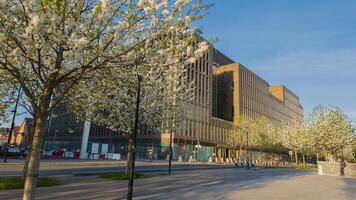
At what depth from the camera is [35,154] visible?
26.7ft

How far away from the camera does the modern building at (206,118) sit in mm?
65125

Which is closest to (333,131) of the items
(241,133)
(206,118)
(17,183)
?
(241,133)

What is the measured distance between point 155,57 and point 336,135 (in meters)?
43.2

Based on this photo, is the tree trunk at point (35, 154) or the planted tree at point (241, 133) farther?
the planted tree at point (241, 133)

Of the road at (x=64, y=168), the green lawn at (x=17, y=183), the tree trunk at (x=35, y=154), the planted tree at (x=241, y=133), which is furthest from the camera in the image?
the planted tree at (x=241, y=133)

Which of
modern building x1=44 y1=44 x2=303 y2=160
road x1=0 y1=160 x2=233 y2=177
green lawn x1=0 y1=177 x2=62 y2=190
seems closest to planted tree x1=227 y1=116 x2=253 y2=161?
modern building x1=44 y1=44 x2=303 y2=160

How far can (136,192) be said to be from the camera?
13797mm

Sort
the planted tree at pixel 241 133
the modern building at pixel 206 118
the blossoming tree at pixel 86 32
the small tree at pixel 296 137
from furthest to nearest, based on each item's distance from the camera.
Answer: the planted tree at pixel 241 133 → the modern building at pixel 206 118 → the small tree at pixel 296 137 → the blossoming tree at pixel 86 32

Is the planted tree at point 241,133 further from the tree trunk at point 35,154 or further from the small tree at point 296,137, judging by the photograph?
the tree trunk at point 35,154

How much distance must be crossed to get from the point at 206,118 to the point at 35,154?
6679 cm

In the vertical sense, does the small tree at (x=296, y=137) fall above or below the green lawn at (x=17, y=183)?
above

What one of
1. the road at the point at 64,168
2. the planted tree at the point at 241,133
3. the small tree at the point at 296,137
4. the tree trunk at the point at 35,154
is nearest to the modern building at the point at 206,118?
the planted tree at the point at 241,133

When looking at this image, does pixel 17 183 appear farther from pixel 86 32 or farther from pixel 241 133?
pixel 241 133

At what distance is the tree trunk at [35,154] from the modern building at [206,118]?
3670cm
